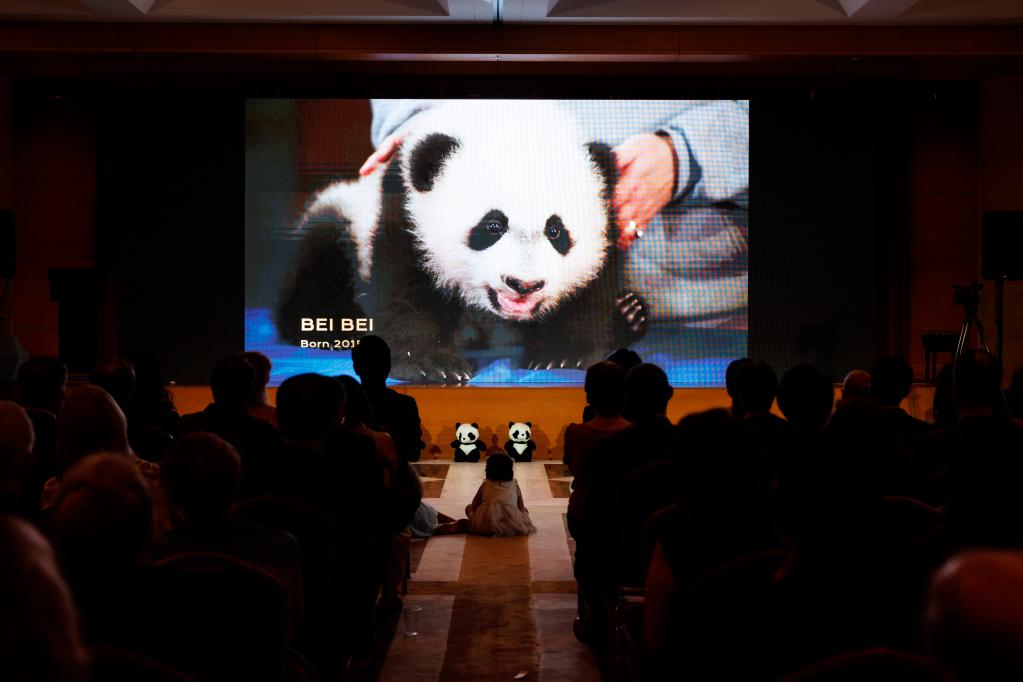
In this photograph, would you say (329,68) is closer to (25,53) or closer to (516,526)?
(25,53)

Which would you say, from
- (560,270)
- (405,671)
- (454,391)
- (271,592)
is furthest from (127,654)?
(560,270)

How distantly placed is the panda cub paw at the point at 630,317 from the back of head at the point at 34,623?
30.1ft

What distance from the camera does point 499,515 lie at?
5.88 meters

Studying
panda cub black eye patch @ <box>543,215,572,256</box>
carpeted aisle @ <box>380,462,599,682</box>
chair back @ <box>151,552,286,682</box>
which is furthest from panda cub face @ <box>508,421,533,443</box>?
chair back @ <box>151,552,286,682</box>

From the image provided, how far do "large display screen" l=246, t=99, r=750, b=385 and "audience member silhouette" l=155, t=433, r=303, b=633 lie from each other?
766 centimetres

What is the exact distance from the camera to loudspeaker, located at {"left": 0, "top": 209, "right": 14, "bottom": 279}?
920 centimetres

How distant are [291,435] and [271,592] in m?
1.24

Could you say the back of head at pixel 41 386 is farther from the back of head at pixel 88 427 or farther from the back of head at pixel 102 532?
the back of head at pixel 102 532

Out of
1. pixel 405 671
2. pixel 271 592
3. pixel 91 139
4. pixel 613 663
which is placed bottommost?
pixel 405 671

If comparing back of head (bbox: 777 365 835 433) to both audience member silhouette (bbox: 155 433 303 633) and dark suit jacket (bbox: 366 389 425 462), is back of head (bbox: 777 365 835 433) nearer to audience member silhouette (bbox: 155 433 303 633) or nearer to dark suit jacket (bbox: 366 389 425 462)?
dark suit jacket (bbox: 366 389 425 462)

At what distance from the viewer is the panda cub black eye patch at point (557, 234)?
9.85 meters

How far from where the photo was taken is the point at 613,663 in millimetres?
3004

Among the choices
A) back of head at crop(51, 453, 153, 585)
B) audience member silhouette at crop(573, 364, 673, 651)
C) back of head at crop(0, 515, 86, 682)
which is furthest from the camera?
audience member silhouette at crop(573, 364, 673, 651)

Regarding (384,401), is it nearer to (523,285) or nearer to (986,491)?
(986,491)
